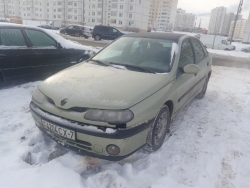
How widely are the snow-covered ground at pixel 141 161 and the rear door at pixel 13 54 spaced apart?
2.83 ft

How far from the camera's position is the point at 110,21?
6000cm

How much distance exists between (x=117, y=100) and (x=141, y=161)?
36.6 inches

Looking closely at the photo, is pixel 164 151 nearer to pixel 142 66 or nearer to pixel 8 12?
pixel 142 66

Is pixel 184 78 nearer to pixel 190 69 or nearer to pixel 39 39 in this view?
pixel 190 69

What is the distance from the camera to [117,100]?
2186 mm

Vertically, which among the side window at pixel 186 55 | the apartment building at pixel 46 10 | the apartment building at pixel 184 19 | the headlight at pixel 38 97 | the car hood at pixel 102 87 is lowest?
the headlight at pixel 38 97

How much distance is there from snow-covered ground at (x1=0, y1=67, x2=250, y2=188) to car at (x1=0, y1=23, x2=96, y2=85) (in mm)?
946

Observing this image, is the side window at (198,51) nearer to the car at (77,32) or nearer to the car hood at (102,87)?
the car hood at (102,87)

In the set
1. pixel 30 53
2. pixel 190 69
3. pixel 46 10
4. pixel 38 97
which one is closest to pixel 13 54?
pixel 30 53

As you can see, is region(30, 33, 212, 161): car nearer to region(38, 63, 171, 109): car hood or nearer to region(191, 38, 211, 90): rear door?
region(38, 63, 171, 109): car hood

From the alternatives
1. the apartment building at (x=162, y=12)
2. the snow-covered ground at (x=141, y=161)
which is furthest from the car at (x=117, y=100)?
the apartment building at (x=162, y=12)

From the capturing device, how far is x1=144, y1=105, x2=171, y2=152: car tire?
2512mm

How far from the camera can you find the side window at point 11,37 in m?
4.21

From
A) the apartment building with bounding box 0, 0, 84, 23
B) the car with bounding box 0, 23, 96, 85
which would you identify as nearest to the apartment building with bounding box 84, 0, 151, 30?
the apartment building with bounding box 0, 0, 84, 23
